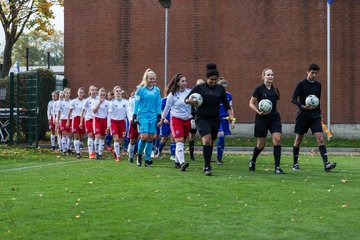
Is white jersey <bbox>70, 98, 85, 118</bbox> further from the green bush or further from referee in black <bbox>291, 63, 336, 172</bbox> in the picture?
the green bush

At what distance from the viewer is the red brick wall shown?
3098cm

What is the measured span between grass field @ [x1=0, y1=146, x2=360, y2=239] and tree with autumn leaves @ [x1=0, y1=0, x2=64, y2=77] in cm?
Result: 2877

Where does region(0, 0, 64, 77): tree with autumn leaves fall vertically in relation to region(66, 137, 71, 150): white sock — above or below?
above

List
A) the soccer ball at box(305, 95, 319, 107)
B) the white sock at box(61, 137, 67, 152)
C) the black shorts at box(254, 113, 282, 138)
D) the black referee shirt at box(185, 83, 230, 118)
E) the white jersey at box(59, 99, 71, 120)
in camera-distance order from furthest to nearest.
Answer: the white sock at box(61, 137, 67, 152) < the white jersey at box(59, 99, 71, 120) < the soccer ball at box(305, 95, 319, 107) < the black shorts at box(254, 113, 282, 138) < the black referee shirt at box(185, 83, 230, 118)

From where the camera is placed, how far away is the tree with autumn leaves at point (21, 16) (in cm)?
4278

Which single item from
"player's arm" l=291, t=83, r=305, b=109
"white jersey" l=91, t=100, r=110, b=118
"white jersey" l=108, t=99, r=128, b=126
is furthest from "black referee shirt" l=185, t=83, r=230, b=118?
"white jersey" l=91, t=100, r=110, b=118

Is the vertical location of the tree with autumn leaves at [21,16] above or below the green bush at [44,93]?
above

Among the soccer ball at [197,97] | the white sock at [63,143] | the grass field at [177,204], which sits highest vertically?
the soccer ball at [197,97]

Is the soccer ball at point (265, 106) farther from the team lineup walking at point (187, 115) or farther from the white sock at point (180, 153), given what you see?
the white sock at point (180, 153)

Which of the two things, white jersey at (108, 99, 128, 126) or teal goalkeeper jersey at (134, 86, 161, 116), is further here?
white jersey at (108, 99, 128, 126)

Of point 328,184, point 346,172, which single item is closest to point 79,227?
point 328,184

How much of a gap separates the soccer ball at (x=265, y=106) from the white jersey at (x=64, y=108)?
10.6m

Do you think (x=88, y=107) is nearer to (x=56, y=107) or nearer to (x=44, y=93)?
(x=56, y=107)

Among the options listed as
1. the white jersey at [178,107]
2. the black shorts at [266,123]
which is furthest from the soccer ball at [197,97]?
the white jersey at [178,107]
